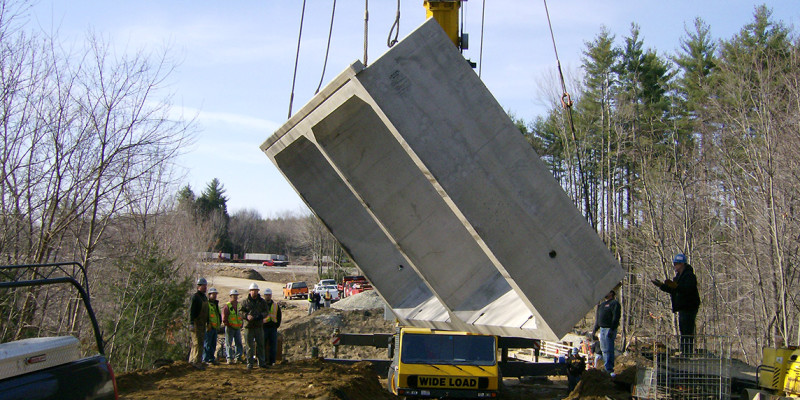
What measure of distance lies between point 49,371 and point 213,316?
676 cm

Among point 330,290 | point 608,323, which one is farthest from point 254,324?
point 330,290

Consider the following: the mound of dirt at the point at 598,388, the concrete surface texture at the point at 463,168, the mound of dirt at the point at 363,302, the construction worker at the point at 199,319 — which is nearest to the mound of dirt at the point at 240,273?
the mound of dirt at the point at 363,302

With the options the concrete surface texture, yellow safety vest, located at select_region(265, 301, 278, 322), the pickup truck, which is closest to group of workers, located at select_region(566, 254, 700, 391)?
the concrete surface texture

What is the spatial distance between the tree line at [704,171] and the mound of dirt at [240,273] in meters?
28.6

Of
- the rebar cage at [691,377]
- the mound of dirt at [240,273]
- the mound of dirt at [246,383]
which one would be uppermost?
the mound of dirt at [240,273]

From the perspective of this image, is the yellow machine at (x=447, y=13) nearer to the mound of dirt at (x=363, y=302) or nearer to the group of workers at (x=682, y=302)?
the group of workers at (x=682, y=302)

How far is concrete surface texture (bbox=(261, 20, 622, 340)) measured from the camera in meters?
6.07

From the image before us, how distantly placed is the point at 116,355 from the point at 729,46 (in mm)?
25214

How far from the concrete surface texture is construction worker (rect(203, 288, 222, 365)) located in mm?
4066

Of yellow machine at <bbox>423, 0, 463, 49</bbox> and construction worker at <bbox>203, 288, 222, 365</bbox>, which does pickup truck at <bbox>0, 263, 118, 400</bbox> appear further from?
construction worker at <bbox>203, 288, 222, 365</bbox>

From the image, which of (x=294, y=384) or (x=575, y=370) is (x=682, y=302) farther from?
(x=294, y=384)

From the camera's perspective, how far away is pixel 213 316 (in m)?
10.8

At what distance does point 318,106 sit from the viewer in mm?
6629

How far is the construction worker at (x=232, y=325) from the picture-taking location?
11039mm
